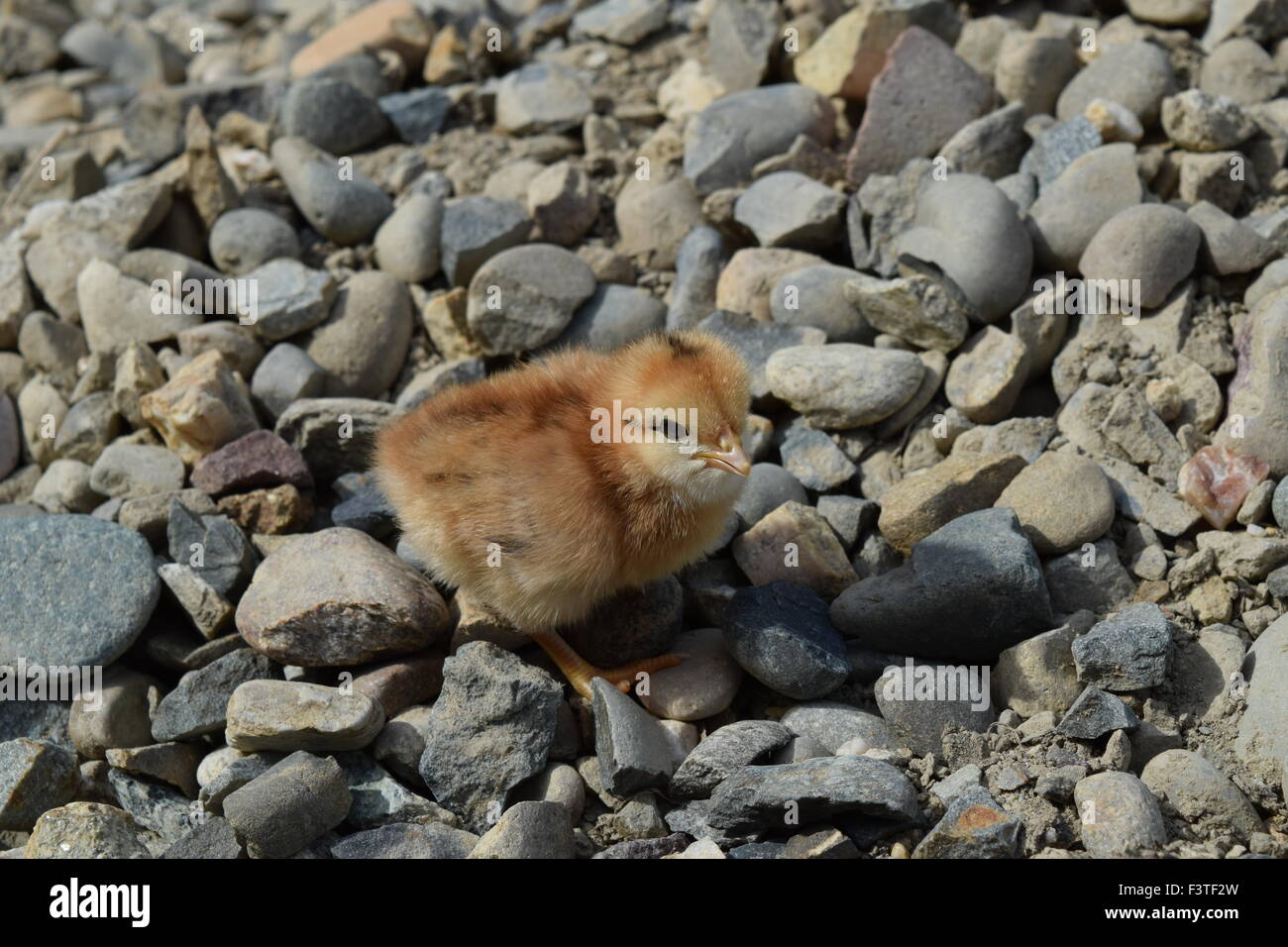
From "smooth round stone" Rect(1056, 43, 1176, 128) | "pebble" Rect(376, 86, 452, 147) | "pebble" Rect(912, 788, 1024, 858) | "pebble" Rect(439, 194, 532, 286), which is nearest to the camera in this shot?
"pebble" Rect(912, 788, 1024, 858)

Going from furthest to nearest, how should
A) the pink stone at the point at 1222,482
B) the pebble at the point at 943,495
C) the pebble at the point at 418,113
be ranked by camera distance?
the pebble at the point at 418,113
the pebble at the point at 943,495
the pink stone at the point at 1222,482

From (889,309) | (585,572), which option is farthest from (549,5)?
(585,572)

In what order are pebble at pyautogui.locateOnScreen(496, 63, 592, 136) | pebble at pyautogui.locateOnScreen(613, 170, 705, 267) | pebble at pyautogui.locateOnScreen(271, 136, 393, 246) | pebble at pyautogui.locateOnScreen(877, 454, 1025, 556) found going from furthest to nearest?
pebble at pyautogui.locateOnScreen(496, 63, 592, 136) → pebble at pyautogui.locateOnScreen(271, 136, 393, 246) → pebble at pyautogui.locateOnScreen(613, 170, 705, 267) → pebble at pyautogui.locateOnScreen(877, 454, 1025, 556)

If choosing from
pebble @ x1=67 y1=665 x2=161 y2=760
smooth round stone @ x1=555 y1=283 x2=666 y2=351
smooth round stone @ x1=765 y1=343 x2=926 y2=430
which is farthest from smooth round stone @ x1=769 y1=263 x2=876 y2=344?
pebble @ x1=67 y1=665 x2=161 y2=760

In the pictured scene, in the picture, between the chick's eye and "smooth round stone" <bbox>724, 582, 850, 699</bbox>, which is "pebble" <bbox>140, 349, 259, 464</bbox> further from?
"smooth round stone" <bbox>724, 582, 850, 699</bbox>

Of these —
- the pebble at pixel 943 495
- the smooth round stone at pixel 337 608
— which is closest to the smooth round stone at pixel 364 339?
the smooth round stone at pixel 337 608

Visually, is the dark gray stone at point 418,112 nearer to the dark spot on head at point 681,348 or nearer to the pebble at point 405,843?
the dark spot on head at point 681,348

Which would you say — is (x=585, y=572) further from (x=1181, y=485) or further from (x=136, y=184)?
(x=136, y=184)
